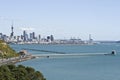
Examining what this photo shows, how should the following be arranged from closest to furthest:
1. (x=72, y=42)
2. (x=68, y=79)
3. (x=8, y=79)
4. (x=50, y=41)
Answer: (x=8, y=79) < (x=68, y=79) < (x=50, y=41) < (x=72, y=42)

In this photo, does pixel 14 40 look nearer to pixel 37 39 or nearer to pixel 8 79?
pixel 37 39

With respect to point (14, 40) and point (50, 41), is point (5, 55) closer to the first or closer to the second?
point (14, 40)

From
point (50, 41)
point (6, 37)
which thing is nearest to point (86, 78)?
point (6, 37)

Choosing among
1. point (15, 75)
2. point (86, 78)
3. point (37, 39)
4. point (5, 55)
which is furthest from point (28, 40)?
point (15, 75)

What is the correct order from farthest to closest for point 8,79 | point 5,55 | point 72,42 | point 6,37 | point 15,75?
point 72,42 → point 6,37 → point 5,55 → point 15,75 → point 8,79

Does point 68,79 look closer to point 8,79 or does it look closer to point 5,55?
point 8,79

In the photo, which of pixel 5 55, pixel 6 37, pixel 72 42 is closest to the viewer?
pixel 5 55

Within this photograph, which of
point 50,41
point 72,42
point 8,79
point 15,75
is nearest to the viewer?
point 8,79

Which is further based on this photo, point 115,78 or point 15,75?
point 115,78

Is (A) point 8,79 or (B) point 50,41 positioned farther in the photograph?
(B) point 50,41
